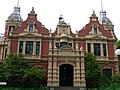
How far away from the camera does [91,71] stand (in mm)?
23281

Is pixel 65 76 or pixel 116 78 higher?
pixel 65 76

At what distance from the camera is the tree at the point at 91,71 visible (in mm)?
23078

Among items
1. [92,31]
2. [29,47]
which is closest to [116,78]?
[92,31]

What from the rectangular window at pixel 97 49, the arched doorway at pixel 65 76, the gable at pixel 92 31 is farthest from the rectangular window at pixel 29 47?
the rectangular window at pixel 97 49

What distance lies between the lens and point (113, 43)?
92.2 feet

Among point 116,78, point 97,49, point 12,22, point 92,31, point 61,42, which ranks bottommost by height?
point 116,78

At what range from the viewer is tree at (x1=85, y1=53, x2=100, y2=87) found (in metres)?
23.1

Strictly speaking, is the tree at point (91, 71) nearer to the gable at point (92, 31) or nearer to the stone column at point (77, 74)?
the stone column at point (77, 74)

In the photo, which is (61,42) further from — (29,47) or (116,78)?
(116,78)

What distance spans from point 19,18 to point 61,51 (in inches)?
513

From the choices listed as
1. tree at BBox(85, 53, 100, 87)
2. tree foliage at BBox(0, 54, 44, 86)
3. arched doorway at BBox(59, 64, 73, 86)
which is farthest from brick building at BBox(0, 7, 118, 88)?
tree foliage at BBox(0, 54, 44, 86)

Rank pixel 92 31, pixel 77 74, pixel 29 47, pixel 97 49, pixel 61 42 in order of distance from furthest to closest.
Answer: pixel 92 31 < pixel 97 49 < pixel 29 47 < pixel 61 42 < pixel 77 74

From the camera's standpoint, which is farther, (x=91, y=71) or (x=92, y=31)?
(x=92, y=31)

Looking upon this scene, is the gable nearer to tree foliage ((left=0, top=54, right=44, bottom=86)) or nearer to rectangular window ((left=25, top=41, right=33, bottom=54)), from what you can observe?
rectangular window ((left=25, top=41, right=33, bottom=54))
